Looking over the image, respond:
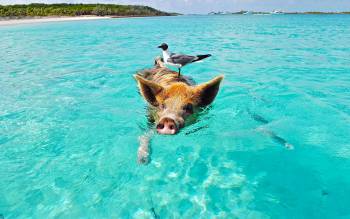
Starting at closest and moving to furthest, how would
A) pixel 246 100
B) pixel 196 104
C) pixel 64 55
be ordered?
pixel 196 104 < pixel 246 100 < pixel 64 55

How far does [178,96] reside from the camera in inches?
251

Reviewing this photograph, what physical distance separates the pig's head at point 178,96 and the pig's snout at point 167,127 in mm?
593

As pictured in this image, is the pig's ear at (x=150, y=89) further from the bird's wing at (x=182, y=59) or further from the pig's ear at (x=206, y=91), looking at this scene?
the bird's wing at (x=182, y=59)

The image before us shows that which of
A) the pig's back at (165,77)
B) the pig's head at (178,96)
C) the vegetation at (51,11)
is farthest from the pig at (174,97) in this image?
the vegetation at (51,11)

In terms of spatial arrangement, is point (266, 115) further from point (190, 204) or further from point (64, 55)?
Answer: point (64, 55)

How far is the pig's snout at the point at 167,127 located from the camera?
17.2 ft

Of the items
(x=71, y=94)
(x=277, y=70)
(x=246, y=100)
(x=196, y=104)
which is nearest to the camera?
(x=196, y=104)

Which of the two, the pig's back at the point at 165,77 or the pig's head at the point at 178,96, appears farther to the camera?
the pig's back at the point at 165,77

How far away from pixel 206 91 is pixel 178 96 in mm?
589

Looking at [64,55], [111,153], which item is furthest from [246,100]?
[64,55]

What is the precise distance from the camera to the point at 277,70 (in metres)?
15.5

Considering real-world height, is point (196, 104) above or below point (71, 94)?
above

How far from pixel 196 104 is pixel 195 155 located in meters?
1.08

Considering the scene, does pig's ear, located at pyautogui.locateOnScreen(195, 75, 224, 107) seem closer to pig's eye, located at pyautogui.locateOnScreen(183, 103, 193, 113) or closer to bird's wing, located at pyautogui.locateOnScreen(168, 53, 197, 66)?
pig's eye, located at pyautogui.locateOnScreen(183, 103, 193, 113)
